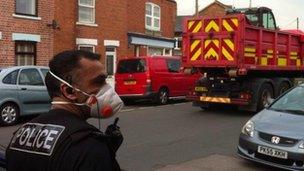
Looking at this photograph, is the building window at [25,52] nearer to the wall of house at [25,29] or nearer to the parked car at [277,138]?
the wall of house at [25,29]

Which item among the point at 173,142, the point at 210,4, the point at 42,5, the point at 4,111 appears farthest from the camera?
the point at 210,4

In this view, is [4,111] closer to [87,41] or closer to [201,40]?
[201,40]

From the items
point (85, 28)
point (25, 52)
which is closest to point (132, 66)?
point (25, 52)

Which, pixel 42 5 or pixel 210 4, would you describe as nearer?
pixel 42 5

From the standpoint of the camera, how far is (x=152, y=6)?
29281 millimetres

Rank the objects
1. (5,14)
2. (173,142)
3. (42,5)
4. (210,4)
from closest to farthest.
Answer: (173,142) → (5,14) → (42,5) → (210,4)

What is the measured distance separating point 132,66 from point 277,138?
1164 centimetres

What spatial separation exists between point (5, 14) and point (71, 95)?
17.7 meters

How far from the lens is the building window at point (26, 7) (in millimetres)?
19922

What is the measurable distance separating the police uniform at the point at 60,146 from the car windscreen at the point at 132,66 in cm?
1590

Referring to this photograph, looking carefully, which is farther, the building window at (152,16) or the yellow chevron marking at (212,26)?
the building window at (152,16)

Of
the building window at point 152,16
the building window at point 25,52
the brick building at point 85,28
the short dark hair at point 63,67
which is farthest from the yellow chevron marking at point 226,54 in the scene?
the building window at point 152,16

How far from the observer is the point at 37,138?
2295mm

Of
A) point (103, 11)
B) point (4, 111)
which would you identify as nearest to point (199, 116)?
point (4, 111)
